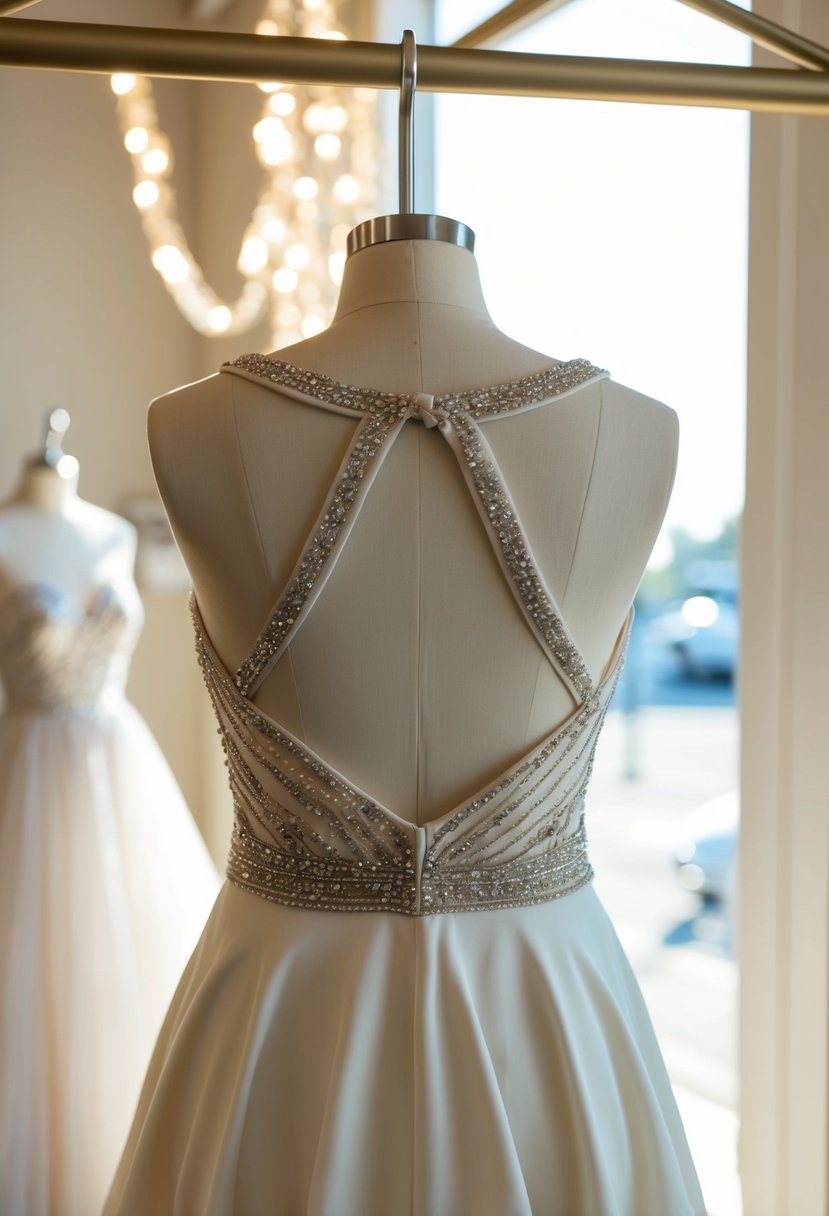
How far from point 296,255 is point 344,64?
A: 2.00m

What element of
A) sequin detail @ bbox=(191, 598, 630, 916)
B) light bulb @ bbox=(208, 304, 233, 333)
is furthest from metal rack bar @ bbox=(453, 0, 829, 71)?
light bulb @ bbox=(208, 304, 233, 333)

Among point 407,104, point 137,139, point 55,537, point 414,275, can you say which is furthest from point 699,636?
point 407,104

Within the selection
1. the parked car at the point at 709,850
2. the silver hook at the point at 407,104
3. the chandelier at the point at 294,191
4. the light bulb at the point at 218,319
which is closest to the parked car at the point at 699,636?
the parked car at the point at 709,850

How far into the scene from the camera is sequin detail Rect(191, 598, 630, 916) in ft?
3.09

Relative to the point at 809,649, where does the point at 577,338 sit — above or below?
above

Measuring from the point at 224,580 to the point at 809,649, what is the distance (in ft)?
3.69

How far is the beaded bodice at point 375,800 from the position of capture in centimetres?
93

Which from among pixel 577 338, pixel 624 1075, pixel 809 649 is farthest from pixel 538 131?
pixel 624 1075

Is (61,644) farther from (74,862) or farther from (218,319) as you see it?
(218,319)

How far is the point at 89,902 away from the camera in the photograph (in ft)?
7.38

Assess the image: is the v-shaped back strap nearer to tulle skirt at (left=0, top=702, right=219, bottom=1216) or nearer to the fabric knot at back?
the fabric knot at back

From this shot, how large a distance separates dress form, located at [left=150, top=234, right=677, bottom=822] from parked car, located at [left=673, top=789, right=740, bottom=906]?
2367 millimetres

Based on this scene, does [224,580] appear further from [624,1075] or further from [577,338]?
[577,338]

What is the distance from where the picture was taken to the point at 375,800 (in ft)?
3.10
